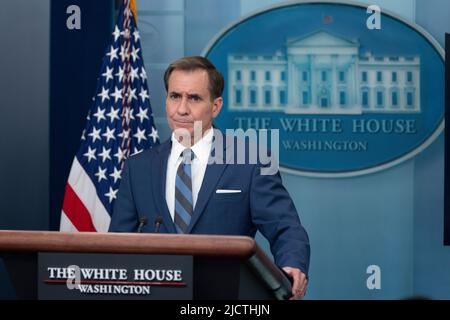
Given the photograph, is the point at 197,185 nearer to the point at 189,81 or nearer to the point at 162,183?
the point at 162,183

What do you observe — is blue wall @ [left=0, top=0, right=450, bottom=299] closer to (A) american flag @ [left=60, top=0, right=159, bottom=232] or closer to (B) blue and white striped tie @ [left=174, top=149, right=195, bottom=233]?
(A) american flag @ [left=60, top=0, right=159, bottom=232]

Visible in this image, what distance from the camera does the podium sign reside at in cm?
199

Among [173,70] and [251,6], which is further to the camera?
[251,6]

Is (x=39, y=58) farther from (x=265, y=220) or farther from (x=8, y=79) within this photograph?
(x=265, y=220)

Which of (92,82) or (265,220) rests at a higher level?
(92,82)

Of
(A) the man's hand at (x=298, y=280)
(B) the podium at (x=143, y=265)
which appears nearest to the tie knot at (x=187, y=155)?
(A) the man's hand at (x=298, y=280)

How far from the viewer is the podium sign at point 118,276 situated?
199 centimetres

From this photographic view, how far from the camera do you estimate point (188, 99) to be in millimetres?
3066

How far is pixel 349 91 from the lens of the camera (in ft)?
15.6

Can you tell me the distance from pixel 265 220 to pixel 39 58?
7.59 ft

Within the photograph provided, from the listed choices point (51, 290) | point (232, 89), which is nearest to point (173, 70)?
point (51, 290)

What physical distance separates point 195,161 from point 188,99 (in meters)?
0.21

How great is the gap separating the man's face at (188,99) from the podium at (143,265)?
1.08 metres

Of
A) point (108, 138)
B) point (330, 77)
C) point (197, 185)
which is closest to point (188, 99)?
point (197, 185)
